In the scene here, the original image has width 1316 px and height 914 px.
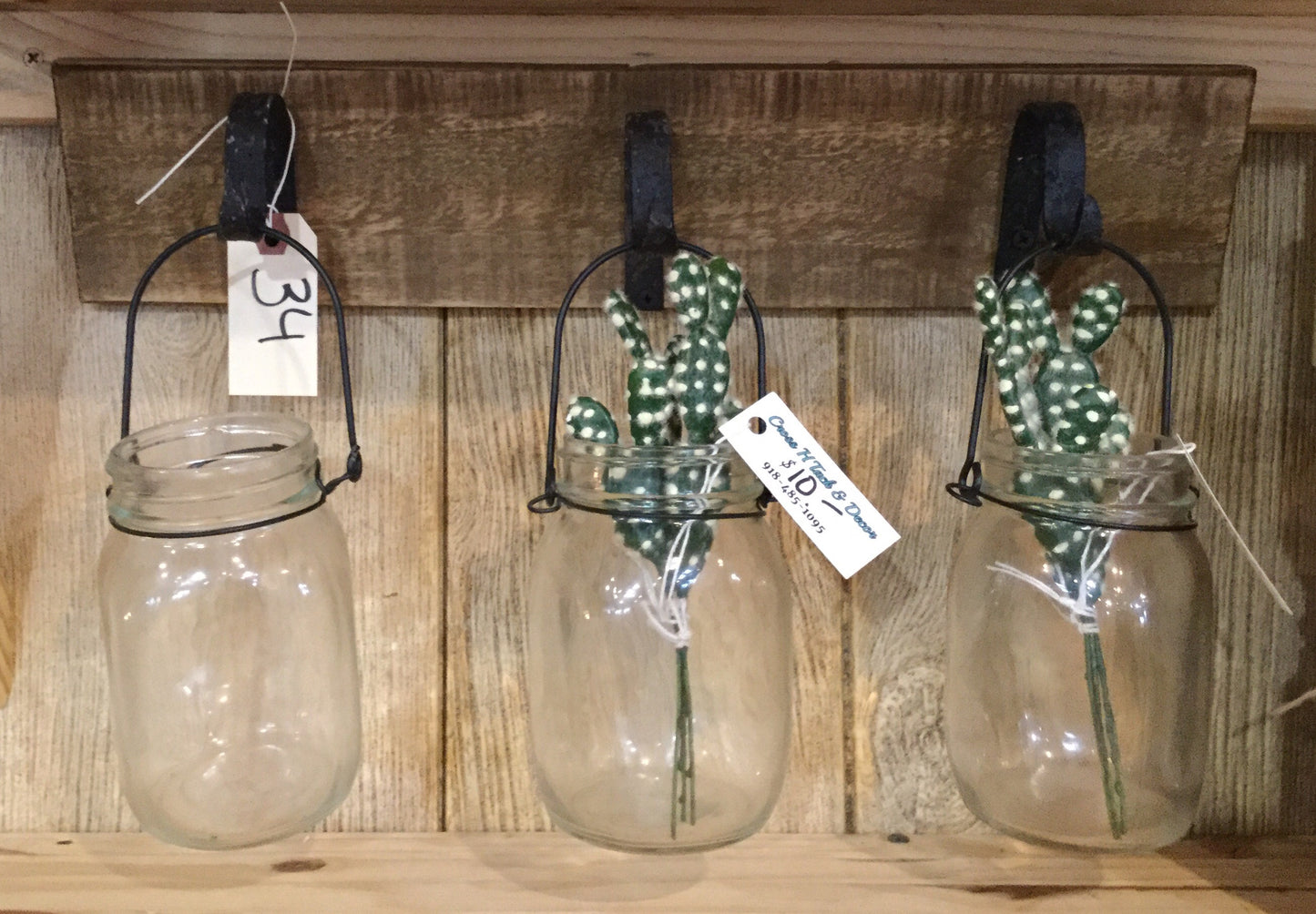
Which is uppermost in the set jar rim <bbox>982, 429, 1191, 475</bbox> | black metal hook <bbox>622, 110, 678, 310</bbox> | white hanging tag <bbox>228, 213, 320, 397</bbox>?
black metal hook <bbox>622, 110, 678, 310</bbox>

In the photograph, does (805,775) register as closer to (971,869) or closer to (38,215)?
(971,869)

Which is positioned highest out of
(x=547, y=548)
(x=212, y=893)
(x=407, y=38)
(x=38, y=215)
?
(x=407, y=38)

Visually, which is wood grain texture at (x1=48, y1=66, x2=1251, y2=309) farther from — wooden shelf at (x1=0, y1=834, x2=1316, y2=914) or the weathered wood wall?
wooden shelf at (x1=0, y1=834, x2=1316, y2=914)

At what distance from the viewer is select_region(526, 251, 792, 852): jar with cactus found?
610 mm

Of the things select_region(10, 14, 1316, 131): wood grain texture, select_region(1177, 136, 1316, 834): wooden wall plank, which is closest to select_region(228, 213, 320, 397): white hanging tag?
select_region(10, 14, 1316, 131): wood grain texture

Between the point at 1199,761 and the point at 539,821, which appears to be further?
the point at 539,821

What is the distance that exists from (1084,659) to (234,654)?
20.8 inches

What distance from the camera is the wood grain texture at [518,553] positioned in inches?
29.2

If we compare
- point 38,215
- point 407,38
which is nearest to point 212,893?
point 38,215

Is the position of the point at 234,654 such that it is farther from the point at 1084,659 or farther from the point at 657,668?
the point at 1084,659

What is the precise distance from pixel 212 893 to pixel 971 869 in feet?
1.65

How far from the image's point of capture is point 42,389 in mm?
744

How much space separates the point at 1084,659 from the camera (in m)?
0.64

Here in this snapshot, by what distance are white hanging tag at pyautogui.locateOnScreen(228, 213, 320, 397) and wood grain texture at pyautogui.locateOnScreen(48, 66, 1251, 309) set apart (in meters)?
0.02
